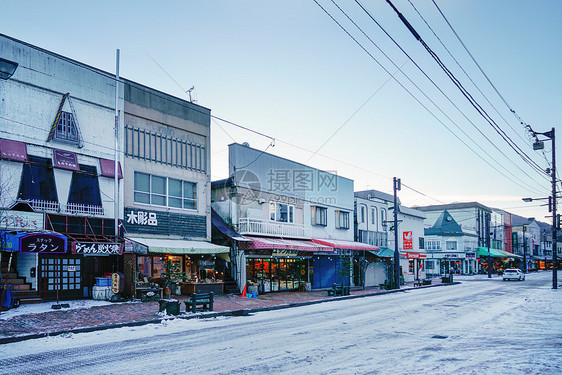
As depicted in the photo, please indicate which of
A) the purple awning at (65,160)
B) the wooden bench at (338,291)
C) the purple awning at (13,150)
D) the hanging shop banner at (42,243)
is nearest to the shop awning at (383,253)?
the wooden bench at (338,291)

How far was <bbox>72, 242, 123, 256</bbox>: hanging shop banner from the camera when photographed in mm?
18247

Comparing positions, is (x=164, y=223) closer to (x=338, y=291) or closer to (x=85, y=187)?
(x=85, y=187)

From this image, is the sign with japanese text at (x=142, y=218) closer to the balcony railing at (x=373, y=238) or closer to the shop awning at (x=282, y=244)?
the shop awning at (x=282, y=244)

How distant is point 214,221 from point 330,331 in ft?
48.0

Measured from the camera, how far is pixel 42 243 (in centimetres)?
1677

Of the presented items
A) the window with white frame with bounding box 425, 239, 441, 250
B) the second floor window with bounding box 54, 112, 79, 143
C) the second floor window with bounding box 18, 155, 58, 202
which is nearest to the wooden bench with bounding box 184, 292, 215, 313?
the second floor window with bounding box 18, 155, 58, 202

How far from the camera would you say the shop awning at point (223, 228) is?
2562 centimetres

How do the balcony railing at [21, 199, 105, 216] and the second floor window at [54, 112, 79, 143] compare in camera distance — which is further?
the second floor window at [54, 112, 79, 143]

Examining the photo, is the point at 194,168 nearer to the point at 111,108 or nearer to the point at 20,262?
the point at 111,108

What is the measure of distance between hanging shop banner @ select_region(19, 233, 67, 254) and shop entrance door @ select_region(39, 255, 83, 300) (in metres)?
1.68

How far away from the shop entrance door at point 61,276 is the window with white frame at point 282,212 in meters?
12.6

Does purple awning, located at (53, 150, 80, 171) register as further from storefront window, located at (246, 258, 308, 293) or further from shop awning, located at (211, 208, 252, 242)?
storefront window, located at (246, 258, 308, 293)

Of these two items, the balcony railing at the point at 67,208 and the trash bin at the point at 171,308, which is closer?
the trash bin at the point at 171,308

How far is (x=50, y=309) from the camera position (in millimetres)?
16703
